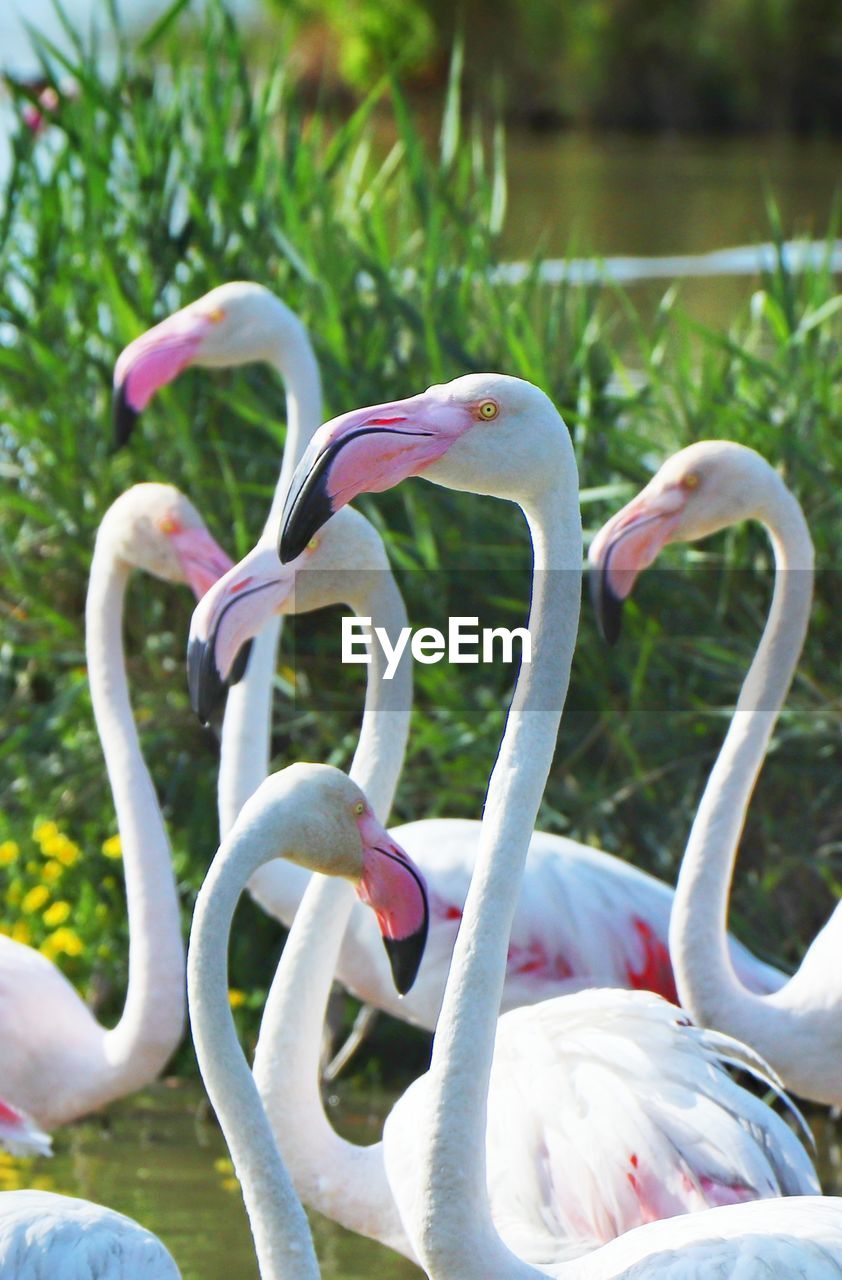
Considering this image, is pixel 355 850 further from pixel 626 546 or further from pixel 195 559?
pixel 195 559

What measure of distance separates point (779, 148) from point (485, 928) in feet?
78.7

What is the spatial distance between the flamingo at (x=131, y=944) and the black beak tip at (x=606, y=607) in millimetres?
892

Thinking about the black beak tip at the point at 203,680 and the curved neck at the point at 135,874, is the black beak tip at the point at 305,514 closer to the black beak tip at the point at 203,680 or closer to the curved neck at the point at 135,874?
the black beak tip at the point at 203,680

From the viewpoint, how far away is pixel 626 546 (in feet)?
12.0

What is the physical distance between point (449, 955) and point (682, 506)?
1075 mm

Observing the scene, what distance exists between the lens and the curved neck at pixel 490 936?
2.60m

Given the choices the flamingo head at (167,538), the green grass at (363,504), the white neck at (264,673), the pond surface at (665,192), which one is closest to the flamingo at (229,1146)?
the white neck at (264,673)

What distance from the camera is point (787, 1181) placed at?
3.06 m

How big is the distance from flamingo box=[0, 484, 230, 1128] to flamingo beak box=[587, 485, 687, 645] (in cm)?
88

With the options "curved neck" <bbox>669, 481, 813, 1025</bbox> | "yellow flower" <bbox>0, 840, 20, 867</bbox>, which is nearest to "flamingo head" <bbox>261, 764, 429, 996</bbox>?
"curved neck" <bbox>669, 481, 813, 1025</bbox>

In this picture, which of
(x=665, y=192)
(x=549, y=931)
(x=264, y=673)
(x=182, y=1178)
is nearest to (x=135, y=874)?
(x=264, y=673)

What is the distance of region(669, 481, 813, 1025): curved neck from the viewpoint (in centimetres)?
366

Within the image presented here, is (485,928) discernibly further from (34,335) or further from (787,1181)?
(34,335)

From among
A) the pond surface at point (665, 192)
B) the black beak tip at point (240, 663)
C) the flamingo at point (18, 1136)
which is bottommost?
the pond surface at point (665, 192)
